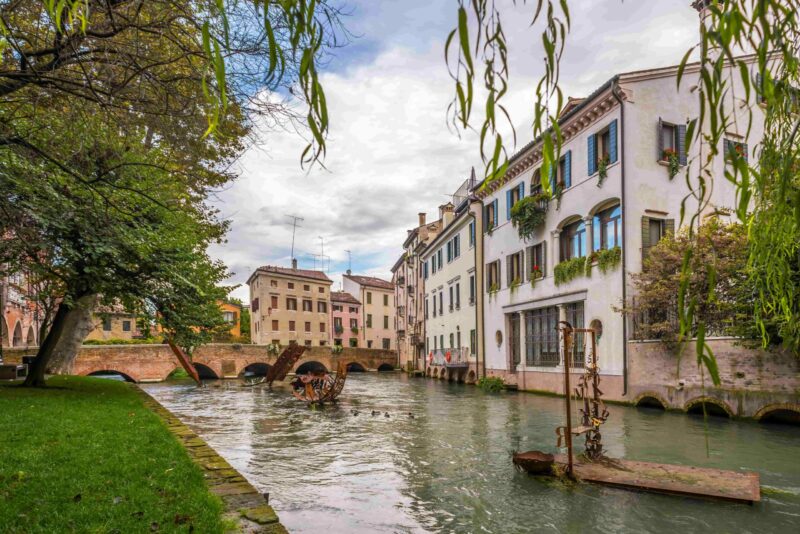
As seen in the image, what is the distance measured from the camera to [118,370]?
38.4 metres

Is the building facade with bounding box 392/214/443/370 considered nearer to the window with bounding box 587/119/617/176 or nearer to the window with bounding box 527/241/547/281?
the window with bounding box 527/241/547/281

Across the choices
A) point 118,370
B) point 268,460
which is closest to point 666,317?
point 268,460

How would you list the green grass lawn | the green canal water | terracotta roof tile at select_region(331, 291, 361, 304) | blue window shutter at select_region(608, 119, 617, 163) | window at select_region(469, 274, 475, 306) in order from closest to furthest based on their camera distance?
the green grass lawn
the green canal water
blue window shutter at select_region(608, 119, 617, 163)
window at select_region(469, 274, 475, 306)
terracotta roof tile at select_region(331, 291, 361, 304)

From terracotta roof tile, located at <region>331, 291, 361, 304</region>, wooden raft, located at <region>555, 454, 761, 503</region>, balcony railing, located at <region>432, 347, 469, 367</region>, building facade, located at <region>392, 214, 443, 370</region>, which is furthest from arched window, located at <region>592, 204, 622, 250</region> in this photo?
terracotta roof tile, located at <region>331, 291, 361, 304</region>

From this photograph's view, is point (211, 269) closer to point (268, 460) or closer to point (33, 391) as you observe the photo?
point (33, 391)

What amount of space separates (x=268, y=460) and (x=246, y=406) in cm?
1132

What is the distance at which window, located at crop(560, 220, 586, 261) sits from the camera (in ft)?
71.6

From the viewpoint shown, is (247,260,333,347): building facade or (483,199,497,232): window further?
(247,260,333,347): building facade

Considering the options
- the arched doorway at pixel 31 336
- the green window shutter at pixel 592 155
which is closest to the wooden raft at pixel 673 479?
the green window shutter at pixel 592 155

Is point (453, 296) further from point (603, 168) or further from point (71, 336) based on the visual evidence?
point (71, 336)

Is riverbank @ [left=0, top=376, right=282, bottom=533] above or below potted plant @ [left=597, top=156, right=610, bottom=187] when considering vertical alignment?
below

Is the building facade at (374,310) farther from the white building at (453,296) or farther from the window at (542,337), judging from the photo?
the window at (542,337)

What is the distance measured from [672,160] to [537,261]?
7.66 meters

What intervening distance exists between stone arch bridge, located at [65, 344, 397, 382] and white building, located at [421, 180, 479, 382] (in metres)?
7.39
